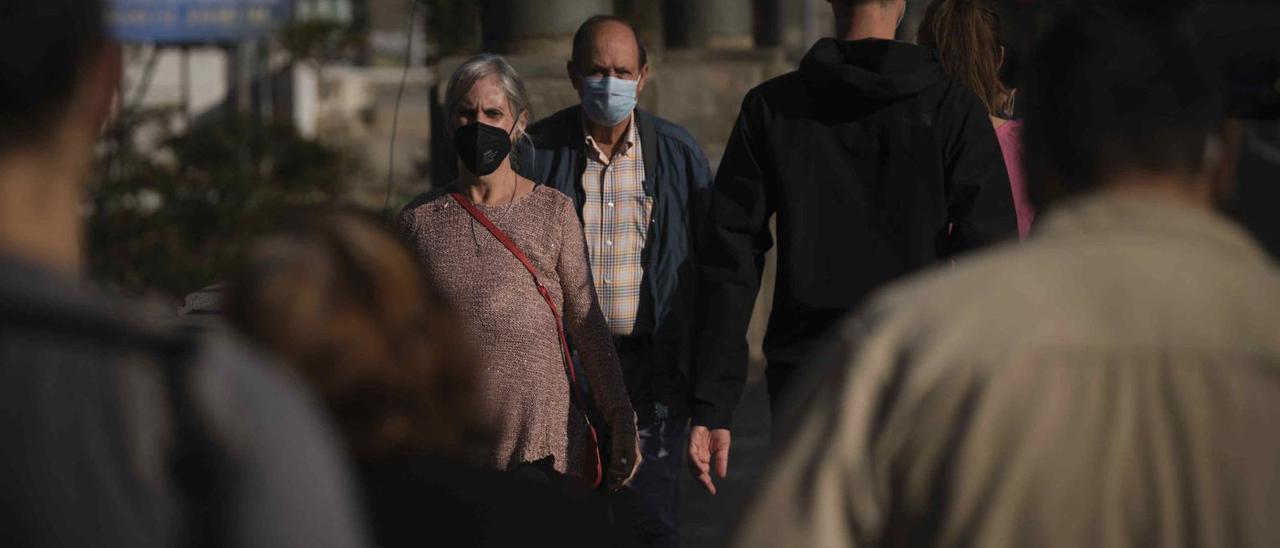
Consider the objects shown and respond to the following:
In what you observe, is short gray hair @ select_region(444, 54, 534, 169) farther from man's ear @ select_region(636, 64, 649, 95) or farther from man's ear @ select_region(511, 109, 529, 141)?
man's ear @ select_region(636, 64, 649, 95)

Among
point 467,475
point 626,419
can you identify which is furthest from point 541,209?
point 467,475

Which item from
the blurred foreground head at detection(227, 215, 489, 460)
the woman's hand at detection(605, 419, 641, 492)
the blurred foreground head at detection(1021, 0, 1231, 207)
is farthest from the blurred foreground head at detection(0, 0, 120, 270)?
the woman's hand at detection(605, 419, 641, 492)

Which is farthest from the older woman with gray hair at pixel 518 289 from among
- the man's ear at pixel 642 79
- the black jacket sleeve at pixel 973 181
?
the black jacket sleeve at pixel 973 181

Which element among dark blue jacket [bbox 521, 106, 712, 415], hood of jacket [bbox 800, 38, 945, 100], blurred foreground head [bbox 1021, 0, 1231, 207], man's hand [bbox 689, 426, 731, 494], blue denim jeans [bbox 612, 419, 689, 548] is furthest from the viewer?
dark blue jacket [bbox 521, 106, 712, 415]

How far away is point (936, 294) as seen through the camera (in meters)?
2.05

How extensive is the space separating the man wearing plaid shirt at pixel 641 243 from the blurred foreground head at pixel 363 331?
2.81 meters

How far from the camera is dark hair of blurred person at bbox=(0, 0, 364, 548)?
1600 millimetres

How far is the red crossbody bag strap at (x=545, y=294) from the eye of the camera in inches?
175

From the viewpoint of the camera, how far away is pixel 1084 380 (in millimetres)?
1966

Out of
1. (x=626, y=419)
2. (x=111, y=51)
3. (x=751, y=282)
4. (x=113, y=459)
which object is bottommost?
(x=626, y=419)

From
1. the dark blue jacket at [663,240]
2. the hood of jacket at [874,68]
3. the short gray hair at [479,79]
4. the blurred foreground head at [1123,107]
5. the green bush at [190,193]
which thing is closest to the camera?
the blurred foreground head at [1123,107]

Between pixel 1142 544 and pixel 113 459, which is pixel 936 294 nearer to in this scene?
pixel 1142 544

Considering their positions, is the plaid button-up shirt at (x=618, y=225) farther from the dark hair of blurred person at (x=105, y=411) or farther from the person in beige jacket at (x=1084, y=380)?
the dark hair of blurred person at (x=105, y=411)

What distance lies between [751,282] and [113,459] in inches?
112
